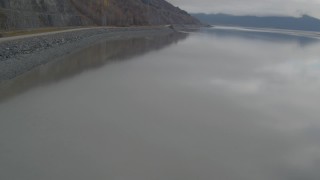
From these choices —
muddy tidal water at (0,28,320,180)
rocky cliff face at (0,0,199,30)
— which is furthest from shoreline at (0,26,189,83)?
rocky cliff face at (0,0,199,30)

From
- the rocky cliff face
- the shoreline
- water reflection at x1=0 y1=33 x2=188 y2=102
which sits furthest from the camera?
the rocky cliff face

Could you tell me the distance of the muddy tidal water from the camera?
10.2 meters

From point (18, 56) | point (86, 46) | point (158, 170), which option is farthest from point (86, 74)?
point (86, 46)

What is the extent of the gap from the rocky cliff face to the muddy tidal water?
1493cm

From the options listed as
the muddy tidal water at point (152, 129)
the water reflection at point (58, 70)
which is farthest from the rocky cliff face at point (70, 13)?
the muddy tidal water at point (152, 129)

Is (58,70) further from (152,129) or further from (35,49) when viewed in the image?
(152,129)

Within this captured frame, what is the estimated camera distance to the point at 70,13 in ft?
185

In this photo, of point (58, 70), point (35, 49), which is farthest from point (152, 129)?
point (35, 49)

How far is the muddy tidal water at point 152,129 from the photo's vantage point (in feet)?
33.4

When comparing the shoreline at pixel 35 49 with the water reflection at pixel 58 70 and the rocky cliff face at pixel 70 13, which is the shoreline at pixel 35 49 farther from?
the rocky cliff face at pixel 70 13

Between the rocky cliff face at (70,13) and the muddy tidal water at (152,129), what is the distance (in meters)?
14.9

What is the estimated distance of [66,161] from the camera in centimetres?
1019

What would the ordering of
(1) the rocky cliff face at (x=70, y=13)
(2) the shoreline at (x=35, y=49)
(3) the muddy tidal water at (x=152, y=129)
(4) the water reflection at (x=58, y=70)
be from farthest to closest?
(1) the rocky cliff face at (x=70, y=13)
(2) the shoreline at (x=35, y=49)
(4) the water reflection at (x=58, y=70)
(3) the muddy tidal water at (x=152, y=129)

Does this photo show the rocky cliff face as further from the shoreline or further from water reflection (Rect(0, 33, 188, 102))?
water reflection (Rect(0, 33, 188, 102))
